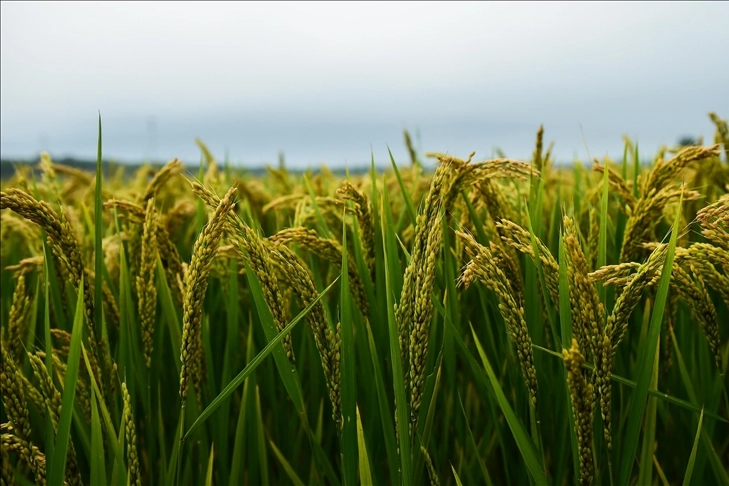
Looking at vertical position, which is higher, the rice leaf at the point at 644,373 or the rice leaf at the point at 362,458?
the rice leaf at the point at 644,373

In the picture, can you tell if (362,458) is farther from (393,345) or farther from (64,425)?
(64,425)

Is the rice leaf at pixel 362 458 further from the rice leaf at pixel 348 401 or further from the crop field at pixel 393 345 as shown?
the rice leaf at pixel 348 401

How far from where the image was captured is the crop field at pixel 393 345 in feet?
3.58

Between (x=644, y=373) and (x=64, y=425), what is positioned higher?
(x=644, y=373)

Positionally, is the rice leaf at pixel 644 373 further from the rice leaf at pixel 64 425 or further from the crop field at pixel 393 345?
the rice leaf at pixel 64 425

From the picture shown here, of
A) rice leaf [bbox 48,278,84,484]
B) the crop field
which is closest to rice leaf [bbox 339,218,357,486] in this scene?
the crop field

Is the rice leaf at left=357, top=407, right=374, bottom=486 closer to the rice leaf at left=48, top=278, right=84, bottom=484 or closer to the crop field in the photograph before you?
the crop field

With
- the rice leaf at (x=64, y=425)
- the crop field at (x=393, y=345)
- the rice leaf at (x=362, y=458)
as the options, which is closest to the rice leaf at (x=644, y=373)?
the crop field at (x=393, y=345)

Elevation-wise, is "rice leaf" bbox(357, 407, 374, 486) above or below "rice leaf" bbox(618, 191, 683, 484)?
below

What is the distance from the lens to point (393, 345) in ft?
3.62

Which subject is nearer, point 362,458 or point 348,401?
point 362,458

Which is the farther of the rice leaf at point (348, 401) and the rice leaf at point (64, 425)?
the rice leaf at point (348, 401)

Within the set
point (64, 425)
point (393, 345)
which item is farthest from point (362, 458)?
point (64, 425)

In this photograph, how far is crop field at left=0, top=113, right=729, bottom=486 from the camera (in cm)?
109
